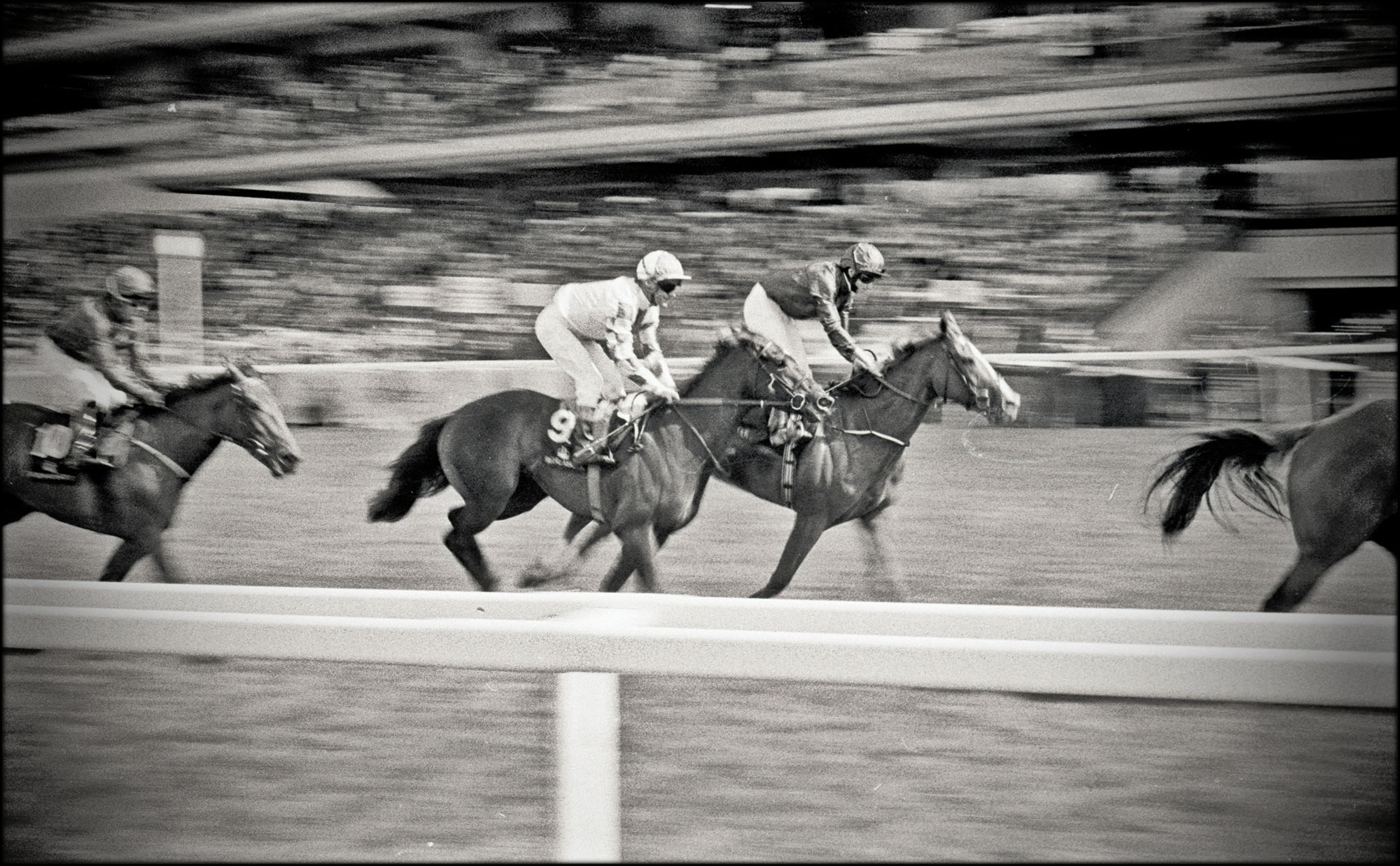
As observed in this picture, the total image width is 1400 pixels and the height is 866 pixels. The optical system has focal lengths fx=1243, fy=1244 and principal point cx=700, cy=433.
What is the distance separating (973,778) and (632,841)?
0.62 m

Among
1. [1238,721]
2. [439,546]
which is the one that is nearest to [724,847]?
[1238,721]

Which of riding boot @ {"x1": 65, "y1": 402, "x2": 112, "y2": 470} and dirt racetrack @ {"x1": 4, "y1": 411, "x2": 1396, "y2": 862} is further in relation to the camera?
riding boot @ {"x1": 65, "y1": 402, "x2": 112, "y2": 470}

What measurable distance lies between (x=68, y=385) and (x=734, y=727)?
187 centimetres

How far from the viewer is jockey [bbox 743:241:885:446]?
106 inches

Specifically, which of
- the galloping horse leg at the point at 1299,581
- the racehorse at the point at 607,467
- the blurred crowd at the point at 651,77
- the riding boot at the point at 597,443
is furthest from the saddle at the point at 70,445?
the galloping horse leg at the point at 1299,581

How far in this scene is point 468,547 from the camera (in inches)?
122

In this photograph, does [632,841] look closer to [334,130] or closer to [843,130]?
[843,130]

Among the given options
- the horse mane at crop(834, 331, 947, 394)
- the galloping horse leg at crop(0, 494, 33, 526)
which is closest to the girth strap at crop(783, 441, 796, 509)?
the horse mane at crop(834, 331, 947, 394)

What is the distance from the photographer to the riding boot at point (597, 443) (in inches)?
116

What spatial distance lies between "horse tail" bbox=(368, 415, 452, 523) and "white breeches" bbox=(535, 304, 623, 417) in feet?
1.13

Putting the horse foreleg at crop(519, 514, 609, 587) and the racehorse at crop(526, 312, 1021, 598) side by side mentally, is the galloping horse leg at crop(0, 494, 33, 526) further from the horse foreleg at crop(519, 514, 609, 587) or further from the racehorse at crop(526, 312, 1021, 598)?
the racehorse at crop(526, 312, 1021, 598)

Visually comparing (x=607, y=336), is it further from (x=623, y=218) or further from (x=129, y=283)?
(x=129, y=283)

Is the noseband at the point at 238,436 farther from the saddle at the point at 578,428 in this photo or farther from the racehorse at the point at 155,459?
the saddle at the point at 578,428

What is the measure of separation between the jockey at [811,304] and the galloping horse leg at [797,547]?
209 millimetres
